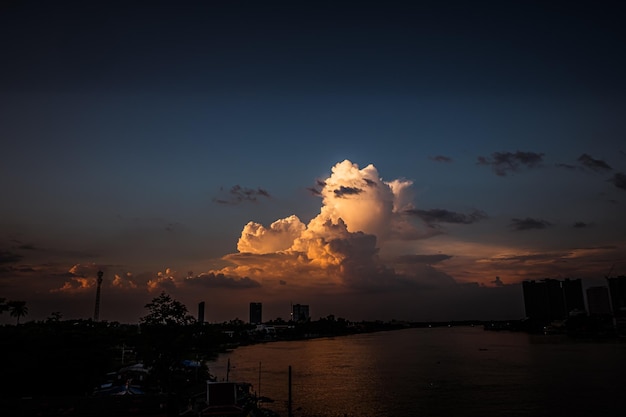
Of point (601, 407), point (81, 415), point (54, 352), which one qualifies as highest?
point (54, 352)

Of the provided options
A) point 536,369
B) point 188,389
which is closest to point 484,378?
point 536,369

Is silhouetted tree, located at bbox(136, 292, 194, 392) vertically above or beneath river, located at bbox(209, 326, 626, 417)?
above

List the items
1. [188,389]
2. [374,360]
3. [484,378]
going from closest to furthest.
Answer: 1. [188,389]
2. [484,378]
3. [374,360]

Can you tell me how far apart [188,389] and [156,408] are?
23.1 metres

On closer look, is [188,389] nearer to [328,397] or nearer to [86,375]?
[86,375]

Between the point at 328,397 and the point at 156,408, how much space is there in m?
36.3

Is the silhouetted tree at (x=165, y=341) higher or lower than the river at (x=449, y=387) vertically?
higher

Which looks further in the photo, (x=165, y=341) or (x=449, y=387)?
(x=449, y=387)

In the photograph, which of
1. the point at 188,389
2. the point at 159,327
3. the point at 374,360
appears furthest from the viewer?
the point at 374,360

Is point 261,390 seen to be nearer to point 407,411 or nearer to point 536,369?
point 407,411

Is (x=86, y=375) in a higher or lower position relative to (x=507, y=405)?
higher

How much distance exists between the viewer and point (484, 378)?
8250cm

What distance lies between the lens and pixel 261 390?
7088cm

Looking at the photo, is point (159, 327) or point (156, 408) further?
point (159, 327)
